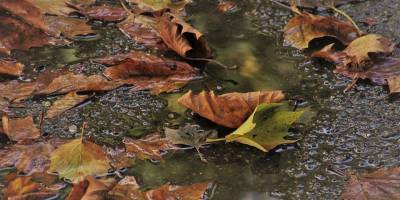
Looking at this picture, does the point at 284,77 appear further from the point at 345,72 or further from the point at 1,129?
the point at 1,129

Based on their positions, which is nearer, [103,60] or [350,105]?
[350,105]

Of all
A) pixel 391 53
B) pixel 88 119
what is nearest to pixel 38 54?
pixel 88 119

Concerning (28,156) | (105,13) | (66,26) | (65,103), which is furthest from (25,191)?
(105,13)

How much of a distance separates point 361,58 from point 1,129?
42.3 inches

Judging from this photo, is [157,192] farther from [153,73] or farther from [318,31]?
[318,31]

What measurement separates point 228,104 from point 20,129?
0.55 meters

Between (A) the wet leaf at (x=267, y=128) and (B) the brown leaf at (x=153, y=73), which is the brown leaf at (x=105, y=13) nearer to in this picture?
(B) the brown leaf at (x=153, y=73)

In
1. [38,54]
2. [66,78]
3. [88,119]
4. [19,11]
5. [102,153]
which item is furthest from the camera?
[19,11]

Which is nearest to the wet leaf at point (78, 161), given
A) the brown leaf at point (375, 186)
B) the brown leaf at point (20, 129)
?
the brown leaf at point (20, 129)

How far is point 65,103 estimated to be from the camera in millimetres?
1761

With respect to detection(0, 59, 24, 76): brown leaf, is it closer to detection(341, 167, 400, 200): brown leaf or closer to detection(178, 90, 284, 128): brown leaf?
detection(178, 90, 284, 128): brown leaf

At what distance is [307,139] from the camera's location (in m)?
1.62

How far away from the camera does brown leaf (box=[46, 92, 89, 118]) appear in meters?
1.72

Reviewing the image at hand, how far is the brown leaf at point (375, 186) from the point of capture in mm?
1409
